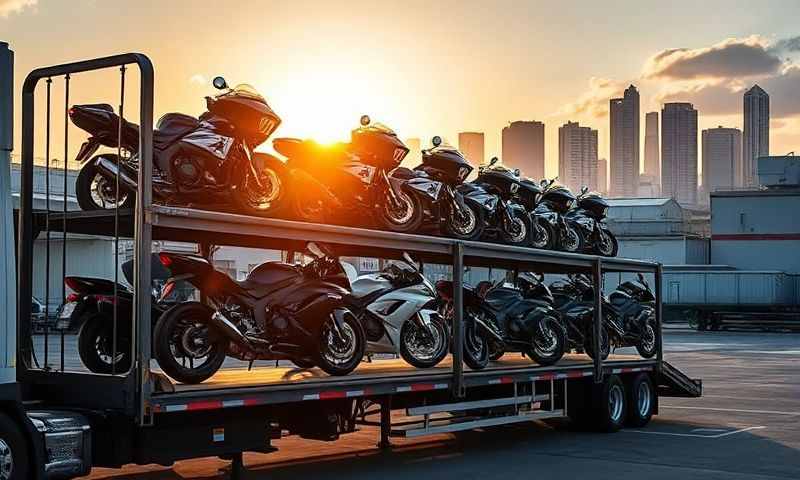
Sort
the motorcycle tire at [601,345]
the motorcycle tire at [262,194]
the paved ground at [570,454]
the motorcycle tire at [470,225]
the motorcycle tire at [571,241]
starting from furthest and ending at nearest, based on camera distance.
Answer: the motorcycle tire at [571,241], the motorcycle tire at [601,345], the motorcycle tire at [470,225], the paved ground at [570,454], the motorcycle tire at [262,194]

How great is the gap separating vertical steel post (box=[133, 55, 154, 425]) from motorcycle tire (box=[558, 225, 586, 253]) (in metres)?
8.73

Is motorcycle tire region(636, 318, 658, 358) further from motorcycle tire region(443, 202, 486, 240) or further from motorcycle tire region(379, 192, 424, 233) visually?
motorcycle tire region(379, 192, 424, 233)

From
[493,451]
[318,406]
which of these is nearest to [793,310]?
[493,451]

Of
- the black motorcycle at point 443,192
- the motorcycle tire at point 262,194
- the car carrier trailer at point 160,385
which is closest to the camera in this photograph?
the car carrier trailer at point 160,385

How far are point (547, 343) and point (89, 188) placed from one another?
688cm

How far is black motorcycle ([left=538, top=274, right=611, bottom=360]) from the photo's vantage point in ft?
50.8

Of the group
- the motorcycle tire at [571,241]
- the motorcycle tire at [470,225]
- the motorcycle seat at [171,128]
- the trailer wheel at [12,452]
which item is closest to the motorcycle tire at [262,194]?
the motorcycle seat at [171,128]

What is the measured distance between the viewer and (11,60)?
7.76 meters

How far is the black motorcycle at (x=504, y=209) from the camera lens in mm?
14469

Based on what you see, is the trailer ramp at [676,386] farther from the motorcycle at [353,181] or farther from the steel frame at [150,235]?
the motorcycle at [353,181]

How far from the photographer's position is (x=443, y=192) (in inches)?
523

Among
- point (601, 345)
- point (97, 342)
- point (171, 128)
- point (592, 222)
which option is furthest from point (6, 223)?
point (592, 222)

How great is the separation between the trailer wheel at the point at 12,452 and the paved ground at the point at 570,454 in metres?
3.20

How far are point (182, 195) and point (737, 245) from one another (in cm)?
5199
